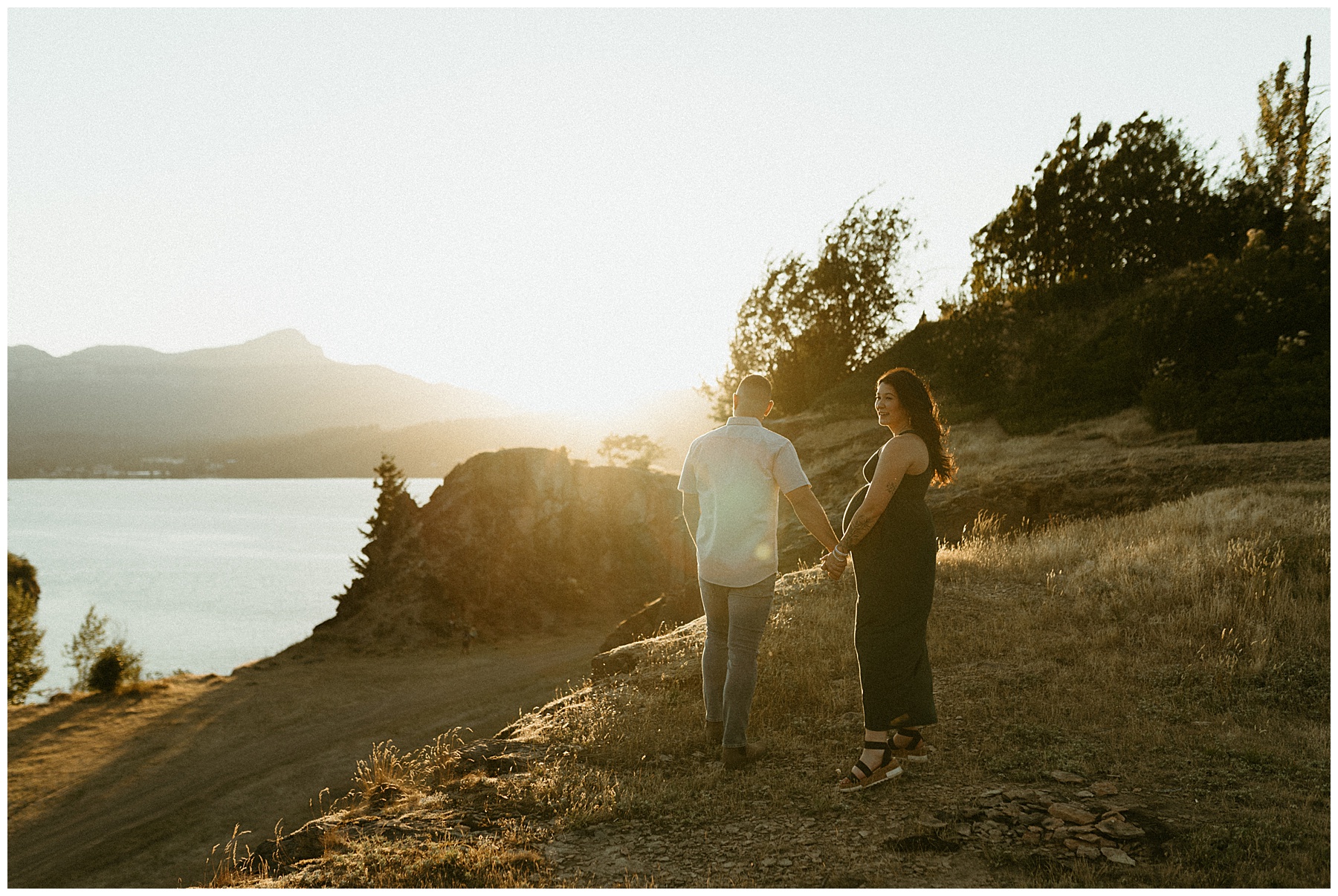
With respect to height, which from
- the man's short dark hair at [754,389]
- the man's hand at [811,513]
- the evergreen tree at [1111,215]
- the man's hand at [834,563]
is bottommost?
the man's hand at [834,563]

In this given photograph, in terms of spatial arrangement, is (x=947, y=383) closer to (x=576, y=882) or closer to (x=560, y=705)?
(x=560, y=705)

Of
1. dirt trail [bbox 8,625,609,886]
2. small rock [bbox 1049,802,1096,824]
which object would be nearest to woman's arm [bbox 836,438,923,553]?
small rock [bbox 1049,802,1096,824]

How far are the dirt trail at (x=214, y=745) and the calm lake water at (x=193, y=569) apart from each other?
280 inches

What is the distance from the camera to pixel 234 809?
1407 cm

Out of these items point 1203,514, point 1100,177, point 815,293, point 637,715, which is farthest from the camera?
point 815,293

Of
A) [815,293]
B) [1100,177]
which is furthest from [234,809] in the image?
[1100,177]

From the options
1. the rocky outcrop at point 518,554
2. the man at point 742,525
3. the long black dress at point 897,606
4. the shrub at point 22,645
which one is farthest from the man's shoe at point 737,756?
the shrub at point 22,645

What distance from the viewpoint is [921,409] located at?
4789 millimetres

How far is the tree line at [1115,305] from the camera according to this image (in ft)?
61.0

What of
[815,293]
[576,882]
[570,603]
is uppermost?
[815,293]

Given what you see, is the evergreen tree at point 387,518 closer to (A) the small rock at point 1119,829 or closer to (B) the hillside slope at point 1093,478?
(B) the hillside slope at point 1093,478

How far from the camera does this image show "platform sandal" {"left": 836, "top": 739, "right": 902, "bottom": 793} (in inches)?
188

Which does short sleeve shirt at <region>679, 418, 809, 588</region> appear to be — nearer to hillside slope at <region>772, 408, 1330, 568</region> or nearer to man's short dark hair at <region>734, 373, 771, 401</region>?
man's short dark hair at <region>734, 373, 771, 401</region>

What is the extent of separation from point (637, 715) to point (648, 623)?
6.81 m
